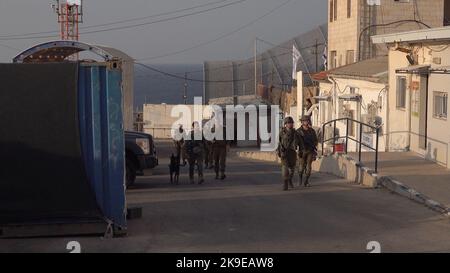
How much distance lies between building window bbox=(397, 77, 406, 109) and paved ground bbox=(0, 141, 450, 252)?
22.3 feet

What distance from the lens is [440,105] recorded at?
1919 centimetres

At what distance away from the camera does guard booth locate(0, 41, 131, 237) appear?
10.2 meters

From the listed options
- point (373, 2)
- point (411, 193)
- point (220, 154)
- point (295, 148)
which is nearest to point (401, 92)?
point (220, 154)

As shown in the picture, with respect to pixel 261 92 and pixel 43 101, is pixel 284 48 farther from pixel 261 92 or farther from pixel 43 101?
pixel 43 101

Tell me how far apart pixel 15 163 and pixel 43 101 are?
95 cm

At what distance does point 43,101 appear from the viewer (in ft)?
33.7

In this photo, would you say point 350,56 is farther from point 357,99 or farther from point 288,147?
point 288,147

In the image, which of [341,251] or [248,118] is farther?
[248,118]

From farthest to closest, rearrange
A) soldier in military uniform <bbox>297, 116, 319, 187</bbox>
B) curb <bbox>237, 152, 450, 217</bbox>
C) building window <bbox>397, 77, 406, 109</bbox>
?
building window <bbox>397, 77, 406, 109</bbox>
soldier in military uniform <bbox>297, 116, 319, 187</bbox>
curb <bbox>237, 152, 450, 217</bbox>

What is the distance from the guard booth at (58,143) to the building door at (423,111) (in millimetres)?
12449

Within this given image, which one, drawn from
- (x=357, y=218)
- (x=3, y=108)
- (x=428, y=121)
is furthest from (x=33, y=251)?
(x=428, y=121)

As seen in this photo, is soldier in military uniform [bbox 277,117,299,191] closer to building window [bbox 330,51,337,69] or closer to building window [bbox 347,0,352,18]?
building window [bbox 347,0,352,18]

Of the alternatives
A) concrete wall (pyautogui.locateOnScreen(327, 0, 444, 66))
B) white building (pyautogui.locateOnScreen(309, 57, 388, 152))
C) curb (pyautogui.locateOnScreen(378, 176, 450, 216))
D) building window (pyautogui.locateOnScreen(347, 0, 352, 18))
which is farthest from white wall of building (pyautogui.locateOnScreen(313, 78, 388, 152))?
curb (pyautogui.locateOnScreen(378, 176, 450, 216))

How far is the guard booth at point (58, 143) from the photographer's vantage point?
10227 millimetres
